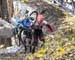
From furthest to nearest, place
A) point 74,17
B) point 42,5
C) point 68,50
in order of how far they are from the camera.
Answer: point 42,5, point 74,17, point 68,50

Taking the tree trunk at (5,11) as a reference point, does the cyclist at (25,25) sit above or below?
above

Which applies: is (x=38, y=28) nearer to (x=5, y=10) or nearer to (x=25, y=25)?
(x=25, y=25)

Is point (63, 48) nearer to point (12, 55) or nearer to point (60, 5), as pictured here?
point (12, 55)

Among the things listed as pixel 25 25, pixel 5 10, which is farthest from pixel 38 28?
pixel 5 10

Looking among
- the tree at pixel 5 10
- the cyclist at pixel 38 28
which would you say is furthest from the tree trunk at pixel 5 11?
the cyclist at pixel 38 28

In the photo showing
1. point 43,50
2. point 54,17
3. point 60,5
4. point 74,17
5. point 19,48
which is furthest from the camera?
point 60,5

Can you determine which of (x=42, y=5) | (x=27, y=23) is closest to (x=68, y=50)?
(x=27, y=23)

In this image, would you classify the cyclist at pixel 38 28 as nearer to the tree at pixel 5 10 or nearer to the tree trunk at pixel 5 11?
the tree trunk at pixel 5 11

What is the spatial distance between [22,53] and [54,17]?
3.22m

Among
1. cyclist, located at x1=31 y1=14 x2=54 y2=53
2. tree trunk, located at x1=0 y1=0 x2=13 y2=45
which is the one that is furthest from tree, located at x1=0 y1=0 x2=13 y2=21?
cyclist, located at x1=31 y1=14 x2=54 y2=53

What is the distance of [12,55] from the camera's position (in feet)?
25.1

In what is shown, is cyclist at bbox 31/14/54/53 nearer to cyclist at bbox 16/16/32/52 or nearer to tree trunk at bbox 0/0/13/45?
cyclist at bbox 16/16/32/52

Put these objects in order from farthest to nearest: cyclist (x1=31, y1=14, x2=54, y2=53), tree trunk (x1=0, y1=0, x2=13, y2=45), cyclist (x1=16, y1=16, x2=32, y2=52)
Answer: tree trunk (x1=0, y1=0, x2=13, y2=45) → cyclist (x1=16, y1=16, x2=32, y2=52) → cyclist (x1=31, y1=14, x2=54, y2=53)

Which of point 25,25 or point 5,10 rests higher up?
point 25,25
